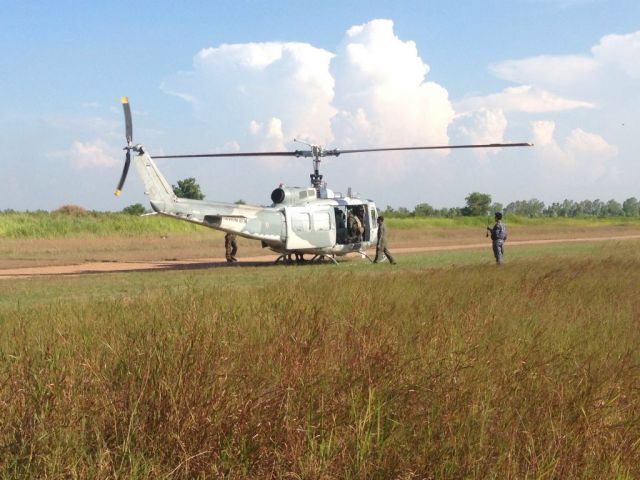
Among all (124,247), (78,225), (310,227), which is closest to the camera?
(310,227)

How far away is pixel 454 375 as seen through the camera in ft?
15.3

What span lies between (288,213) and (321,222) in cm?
130

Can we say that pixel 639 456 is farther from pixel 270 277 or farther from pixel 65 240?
pixel 65 240

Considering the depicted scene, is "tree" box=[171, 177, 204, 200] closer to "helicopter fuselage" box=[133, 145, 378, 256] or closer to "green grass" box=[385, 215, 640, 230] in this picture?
"green grass" box=[385, 215, 640, 230]

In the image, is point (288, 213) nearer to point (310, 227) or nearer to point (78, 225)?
point (310, 227)

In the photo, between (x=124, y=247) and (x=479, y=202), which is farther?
(x=479, y=202)

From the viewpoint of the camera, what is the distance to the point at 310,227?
2306 centimetres

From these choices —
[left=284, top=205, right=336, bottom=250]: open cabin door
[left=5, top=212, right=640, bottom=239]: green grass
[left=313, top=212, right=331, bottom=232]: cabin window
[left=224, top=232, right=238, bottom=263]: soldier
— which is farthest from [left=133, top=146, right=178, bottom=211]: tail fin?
[left=5, top=212, right=640, bottom=239]: green grass

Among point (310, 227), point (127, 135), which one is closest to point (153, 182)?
point (127, 135)

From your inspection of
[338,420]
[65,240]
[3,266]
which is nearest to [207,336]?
[338,420]

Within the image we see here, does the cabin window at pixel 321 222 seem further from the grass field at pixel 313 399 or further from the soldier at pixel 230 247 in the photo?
the grass field at pixel 313 399

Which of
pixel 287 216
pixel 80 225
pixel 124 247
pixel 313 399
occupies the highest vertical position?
pixel 80 225

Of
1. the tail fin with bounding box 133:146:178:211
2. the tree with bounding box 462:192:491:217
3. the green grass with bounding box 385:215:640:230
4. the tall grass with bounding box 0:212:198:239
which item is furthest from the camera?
the tree with bounding box 462:192:491:217

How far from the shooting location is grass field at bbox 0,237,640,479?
11.8 feet
